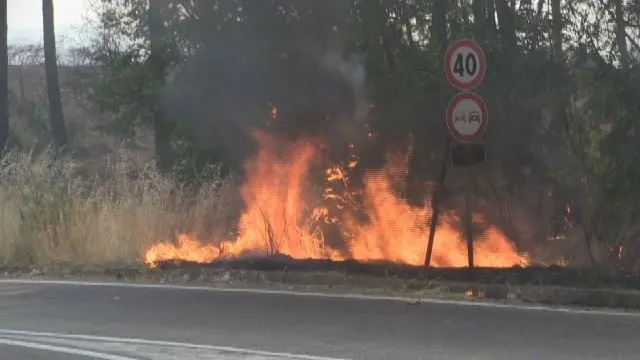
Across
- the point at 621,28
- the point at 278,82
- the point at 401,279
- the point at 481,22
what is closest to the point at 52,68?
the point at 278,82

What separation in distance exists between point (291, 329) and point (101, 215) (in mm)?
5463

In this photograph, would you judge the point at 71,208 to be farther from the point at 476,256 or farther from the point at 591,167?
the point at 591,167

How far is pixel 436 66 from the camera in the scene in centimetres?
1024

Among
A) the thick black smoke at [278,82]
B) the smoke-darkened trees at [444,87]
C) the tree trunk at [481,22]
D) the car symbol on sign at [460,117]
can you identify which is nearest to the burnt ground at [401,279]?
the smoke-darkened trees at [444,87]

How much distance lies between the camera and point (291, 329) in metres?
7.30

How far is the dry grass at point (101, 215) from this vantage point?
11578 mm

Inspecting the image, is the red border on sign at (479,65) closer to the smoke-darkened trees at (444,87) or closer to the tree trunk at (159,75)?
the smoke-darkened trees at (444,87)

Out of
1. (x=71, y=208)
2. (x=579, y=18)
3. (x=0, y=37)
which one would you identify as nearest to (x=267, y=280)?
(x=71, y=208)

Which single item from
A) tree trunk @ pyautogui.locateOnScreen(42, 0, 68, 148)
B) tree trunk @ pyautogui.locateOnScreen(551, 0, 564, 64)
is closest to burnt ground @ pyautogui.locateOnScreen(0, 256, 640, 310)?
tree trunk @ pyautogui.locateOnScreen(551, 0, 564, 64)

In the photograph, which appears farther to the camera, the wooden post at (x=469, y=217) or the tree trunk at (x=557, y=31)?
the wooden post at (x=469, y=217)

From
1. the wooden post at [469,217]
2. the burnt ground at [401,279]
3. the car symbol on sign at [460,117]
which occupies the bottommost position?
the burnt ground at [401,279]

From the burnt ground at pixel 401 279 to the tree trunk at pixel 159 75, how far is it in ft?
11.8

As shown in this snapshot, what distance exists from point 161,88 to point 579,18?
655 centimetres

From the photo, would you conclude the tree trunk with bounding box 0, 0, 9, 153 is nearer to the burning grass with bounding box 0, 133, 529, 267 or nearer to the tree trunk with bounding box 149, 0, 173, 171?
the tree trunk with bounding box 149, 0, 173, 171
